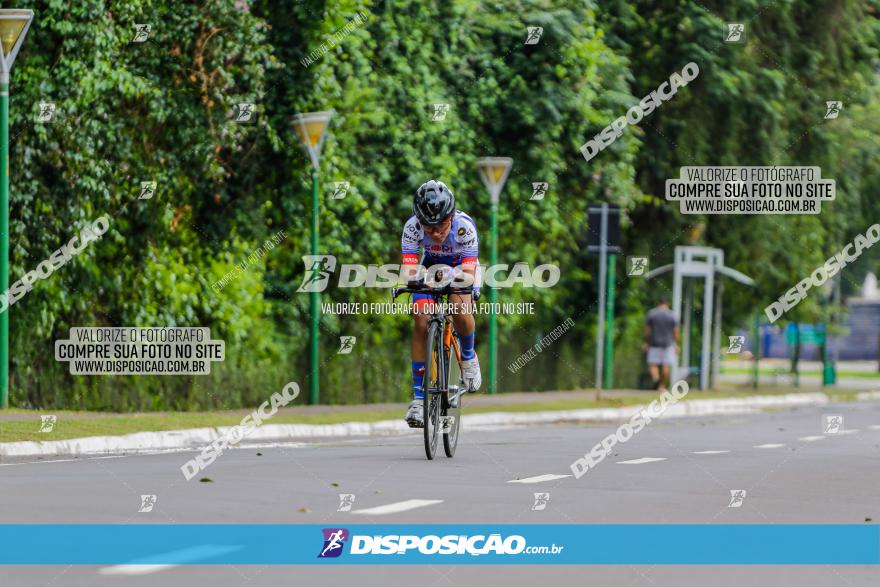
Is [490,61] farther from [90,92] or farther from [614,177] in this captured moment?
[90,92]

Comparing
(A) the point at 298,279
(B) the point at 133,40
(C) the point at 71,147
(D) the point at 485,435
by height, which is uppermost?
(B) the point at 133,40

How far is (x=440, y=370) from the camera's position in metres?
13.2

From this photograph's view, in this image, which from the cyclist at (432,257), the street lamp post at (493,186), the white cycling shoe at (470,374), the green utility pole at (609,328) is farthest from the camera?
the green utility pole at (609,328)

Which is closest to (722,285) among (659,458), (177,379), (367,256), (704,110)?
(704,110)

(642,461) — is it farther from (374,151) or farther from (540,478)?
(374,151)

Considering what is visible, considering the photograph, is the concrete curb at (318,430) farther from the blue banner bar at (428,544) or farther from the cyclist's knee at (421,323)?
the blue banner bar at (428,544)

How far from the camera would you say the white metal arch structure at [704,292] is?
3122cm

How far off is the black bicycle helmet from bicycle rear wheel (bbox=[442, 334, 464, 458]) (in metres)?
1.29

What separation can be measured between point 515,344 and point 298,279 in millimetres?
6573

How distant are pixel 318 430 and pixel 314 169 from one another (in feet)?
14.9

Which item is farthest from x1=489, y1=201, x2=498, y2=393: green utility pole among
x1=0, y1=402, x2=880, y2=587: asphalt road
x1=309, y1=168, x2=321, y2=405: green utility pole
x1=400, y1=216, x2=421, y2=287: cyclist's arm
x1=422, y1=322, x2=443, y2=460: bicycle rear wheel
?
x1=400, y1=216, x2=421, y2=287: cyclist's arm

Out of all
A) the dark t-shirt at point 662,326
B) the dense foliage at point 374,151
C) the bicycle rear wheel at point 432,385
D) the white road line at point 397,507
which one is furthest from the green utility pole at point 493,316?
the white road line at point 397,507

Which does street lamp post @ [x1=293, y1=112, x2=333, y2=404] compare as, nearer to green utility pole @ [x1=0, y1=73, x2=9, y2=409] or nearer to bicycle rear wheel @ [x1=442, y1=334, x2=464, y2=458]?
green utility pole @ [x1=0, y1=73, x2=9, y2=409]

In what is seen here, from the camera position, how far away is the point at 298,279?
24.5 meters
